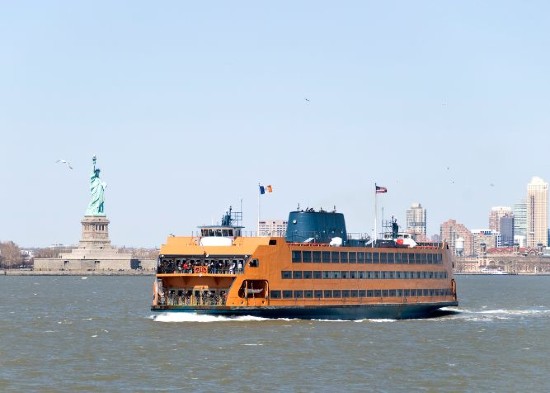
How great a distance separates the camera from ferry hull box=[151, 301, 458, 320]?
76.4 metres

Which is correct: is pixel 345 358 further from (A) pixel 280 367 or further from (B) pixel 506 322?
(B) pixel 506 322

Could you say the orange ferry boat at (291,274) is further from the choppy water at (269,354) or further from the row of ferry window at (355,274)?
the choppy water at (269,354)

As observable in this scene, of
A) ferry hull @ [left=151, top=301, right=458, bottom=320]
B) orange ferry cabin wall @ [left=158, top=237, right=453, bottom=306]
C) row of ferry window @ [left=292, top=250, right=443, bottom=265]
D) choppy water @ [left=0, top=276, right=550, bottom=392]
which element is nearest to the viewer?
choppy water @ [left=0, top=276, right=550, bottom=392]

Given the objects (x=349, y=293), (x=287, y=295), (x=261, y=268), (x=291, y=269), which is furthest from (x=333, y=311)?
(x=261, y=268)

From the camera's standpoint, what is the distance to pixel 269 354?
6203 cm

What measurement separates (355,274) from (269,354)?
22.2 meters

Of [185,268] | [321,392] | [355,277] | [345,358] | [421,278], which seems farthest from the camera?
[421,278]

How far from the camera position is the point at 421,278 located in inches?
3553

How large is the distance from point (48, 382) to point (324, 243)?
33.2m

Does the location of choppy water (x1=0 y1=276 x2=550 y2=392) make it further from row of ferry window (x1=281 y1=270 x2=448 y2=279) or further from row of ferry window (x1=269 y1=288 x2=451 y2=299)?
row of ferry window (x1=281 y1=270 x2=448 y2=279)

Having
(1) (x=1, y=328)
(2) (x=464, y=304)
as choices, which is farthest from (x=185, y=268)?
(2) (x=464, y=304)

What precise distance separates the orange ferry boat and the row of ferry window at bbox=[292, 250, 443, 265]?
0.21 feet

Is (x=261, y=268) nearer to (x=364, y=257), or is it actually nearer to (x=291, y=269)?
(x=291, y=269)

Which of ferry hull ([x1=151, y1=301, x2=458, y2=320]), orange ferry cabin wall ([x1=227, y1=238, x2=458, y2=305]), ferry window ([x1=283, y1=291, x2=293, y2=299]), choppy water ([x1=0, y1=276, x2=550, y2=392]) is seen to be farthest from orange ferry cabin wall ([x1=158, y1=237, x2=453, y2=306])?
choppy water ([x1=0, y1=276, x2=550, y2=392])
